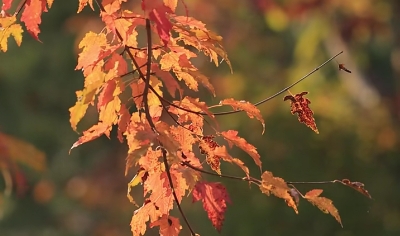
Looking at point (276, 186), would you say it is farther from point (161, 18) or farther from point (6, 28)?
point (6, 28)

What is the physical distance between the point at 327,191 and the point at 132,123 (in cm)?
210

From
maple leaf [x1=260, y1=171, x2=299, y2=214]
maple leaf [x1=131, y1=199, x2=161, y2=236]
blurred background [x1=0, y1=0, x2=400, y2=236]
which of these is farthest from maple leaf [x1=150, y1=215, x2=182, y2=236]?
blurred background [x1=0, y1=0, x2=400, y2=236]

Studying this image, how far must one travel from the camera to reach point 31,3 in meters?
1.04

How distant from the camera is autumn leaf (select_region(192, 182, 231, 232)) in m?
1.03

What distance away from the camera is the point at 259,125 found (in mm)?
3178

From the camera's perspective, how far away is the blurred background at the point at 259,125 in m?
3.08

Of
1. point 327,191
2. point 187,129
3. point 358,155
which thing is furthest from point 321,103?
point 187,129

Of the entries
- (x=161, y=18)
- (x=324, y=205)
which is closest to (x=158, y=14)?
(x=161, y=18)

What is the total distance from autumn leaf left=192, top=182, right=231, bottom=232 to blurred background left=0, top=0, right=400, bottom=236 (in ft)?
4.23

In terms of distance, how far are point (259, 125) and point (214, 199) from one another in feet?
7.09

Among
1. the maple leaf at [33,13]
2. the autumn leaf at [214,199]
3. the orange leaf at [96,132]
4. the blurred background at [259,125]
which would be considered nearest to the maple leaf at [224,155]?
the autumn leaf at [214,199]

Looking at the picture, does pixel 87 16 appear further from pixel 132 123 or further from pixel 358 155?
pixel 132 123

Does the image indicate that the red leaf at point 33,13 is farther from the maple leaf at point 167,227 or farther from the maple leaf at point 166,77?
the maple leaf at point 167,227

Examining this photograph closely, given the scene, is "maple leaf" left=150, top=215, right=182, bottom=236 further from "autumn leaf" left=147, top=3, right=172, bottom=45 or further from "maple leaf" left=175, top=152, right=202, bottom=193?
"autumn leaf" left=147, top=3, right=172, bottom=45
